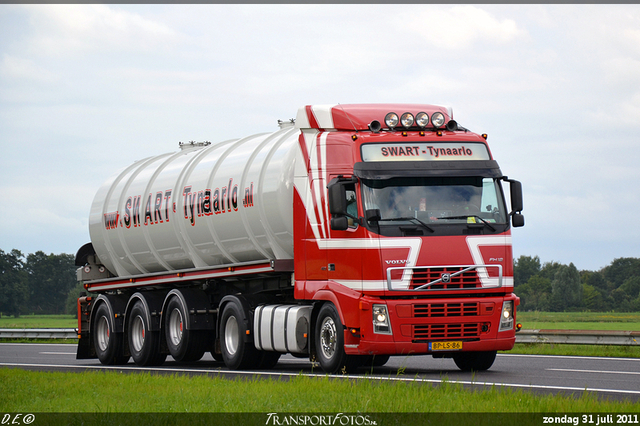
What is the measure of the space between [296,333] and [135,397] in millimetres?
4755

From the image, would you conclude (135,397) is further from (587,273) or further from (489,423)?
(587,273)

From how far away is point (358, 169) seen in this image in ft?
49.3

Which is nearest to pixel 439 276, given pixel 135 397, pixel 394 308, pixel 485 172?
pixel 394 308

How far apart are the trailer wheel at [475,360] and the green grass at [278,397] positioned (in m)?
3.72

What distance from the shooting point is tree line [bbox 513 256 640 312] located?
12800cm

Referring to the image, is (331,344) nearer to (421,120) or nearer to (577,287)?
(421,120)

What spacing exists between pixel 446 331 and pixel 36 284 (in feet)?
388

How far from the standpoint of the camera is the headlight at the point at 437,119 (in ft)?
52.7

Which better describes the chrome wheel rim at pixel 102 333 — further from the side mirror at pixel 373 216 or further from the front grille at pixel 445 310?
the front grille at pixel 445 310

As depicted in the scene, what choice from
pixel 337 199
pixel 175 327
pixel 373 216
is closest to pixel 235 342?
pixel 175 327

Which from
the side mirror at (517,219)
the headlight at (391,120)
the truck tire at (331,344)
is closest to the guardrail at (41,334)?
the truck tire at (331,344)

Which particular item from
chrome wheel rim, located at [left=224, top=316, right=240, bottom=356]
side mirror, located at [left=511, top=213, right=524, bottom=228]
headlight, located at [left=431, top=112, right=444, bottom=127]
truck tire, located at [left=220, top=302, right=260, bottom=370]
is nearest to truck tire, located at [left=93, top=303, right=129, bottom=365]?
truck tire, located at [left=220, top=302, right=260, bottom=370]

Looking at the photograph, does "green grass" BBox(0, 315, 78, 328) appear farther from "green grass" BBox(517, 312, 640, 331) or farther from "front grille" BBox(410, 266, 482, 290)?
"front grille" BBox(410, 266, 482, 290)

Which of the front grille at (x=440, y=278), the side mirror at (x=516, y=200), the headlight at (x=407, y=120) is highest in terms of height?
the headlight at (x=407, y=120)
